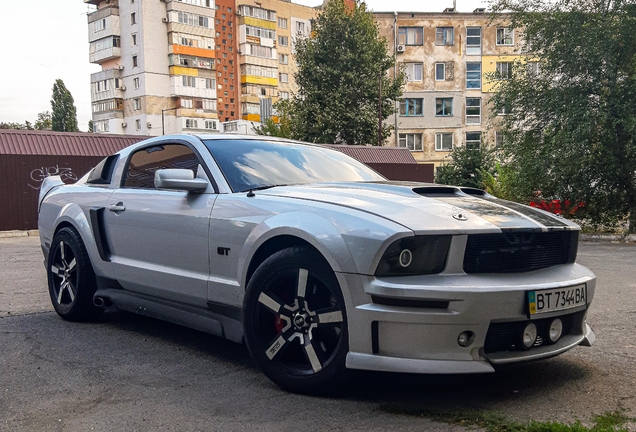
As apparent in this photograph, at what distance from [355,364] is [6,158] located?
19.4 m

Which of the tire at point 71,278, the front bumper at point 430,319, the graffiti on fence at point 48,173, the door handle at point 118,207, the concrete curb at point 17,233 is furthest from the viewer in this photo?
the graffiti on fence at point 48,173

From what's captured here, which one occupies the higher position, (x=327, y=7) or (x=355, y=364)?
(x=327, y=7)

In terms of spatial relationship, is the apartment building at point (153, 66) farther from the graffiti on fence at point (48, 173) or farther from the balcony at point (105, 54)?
the graffiti on fence at point (48, 173)

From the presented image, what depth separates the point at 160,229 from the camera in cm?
464

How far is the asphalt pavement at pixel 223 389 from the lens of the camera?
318 cm

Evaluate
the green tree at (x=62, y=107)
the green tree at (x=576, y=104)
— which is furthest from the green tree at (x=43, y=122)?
the green tree at (x=576, y=104)

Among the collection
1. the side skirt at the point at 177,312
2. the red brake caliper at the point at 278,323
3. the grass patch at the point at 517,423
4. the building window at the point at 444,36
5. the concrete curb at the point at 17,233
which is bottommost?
the concrete curb at the point at 17,233

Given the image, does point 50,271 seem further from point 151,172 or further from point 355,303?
point 355,303

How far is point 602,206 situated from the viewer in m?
18.8

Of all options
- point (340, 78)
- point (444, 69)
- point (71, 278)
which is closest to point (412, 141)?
point (444, 69)

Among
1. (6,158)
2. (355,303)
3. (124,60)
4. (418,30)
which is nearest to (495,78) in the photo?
(6,158)

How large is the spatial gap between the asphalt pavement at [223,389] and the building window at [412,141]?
159 feet

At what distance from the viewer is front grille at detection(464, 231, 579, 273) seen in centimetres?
335

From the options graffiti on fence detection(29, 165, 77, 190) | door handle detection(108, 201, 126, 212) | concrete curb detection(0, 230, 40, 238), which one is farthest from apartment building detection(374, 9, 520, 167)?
door handle detection(108, 201, 126, 212)
